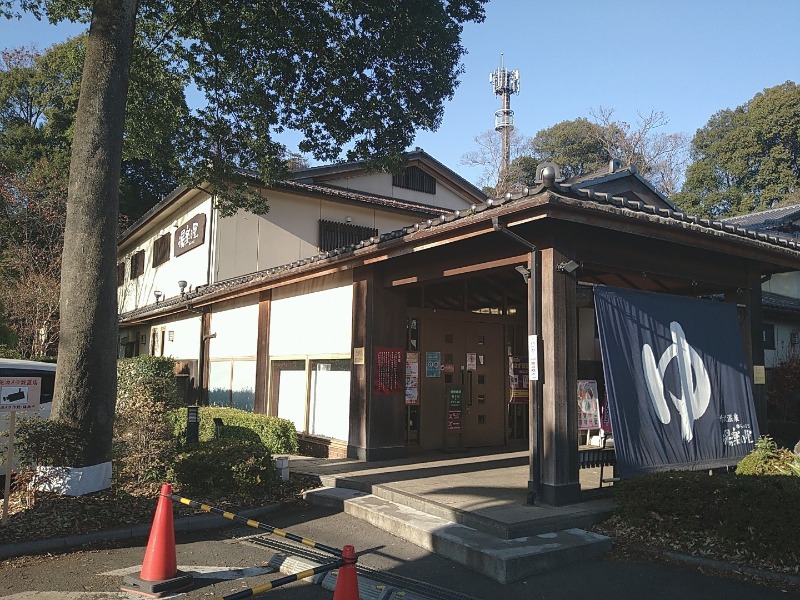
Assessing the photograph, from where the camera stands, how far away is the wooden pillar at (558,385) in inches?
298

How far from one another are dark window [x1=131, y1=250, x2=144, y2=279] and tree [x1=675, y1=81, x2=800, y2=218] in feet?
95.2

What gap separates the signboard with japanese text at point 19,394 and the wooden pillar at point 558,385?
5.73 metres

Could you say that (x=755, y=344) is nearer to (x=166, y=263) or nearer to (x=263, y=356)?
(x=263, y=356)

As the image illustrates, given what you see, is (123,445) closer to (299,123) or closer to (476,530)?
(476,530)

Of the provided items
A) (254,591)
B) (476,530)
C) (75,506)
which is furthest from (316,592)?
(75,506)

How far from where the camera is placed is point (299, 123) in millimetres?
13055

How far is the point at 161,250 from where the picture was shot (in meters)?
24.0

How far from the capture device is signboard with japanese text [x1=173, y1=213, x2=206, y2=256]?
19.4 metres

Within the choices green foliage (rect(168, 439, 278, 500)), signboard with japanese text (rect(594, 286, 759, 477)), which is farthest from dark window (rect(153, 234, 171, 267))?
signboard with japanese text (rect(594, 286, 759, 477))

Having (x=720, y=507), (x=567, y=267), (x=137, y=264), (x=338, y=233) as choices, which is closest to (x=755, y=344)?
(x=567, y=267)

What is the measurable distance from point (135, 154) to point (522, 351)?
919cm

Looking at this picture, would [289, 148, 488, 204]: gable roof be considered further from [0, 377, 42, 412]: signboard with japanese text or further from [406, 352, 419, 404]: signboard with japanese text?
[0, 377, 42, 412]: signboard with japanese text

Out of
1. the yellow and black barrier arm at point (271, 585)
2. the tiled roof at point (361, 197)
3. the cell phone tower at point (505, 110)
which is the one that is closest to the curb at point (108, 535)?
the yellow and black barrier arm at point (271, 585)

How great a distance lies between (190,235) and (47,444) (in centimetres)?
1399
